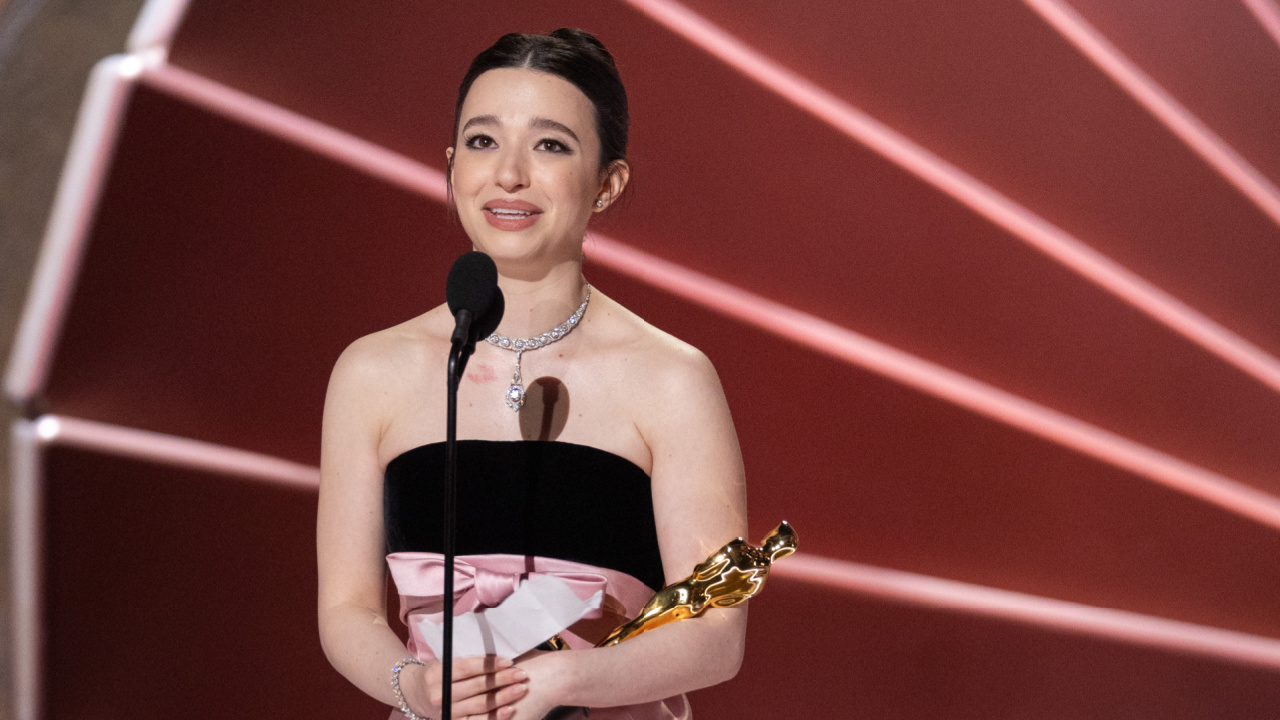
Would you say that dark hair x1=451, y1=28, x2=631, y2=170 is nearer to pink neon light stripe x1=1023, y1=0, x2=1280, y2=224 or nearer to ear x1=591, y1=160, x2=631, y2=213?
ear x1=591, y1=160, x2=631, y2=213

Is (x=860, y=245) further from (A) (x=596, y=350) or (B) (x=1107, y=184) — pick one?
(A) (x=596, y=350)

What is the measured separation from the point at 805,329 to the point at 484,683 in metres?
0.99

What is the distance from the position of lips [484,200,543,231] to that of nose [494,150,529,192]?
18 millimetres

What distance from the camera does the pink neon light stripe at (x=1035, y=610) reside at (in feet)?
6.10

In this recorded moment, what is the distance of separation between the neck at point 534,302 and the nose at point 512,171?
0.35ft

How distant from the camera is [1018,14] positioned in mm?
2178

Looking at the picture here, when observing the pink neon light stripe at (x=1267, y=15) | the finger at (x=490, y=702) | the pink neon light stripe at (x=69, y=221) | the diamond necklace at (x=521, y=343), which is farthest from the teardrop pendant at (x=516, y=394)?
the pink neon light stripe at (x=1267, y=15)

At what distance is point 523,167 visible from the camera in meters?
1.28

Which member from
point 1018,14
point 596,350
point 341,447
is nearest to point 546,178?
point 596,350

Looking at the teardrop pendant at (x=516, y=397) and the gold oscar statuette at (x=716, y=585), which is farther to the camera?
the teardrop pendant at (x=516, y=397)

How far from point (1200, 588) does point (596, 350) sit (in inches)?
57.3

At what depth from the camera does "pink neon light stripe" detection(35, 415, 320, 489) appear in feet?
4.66

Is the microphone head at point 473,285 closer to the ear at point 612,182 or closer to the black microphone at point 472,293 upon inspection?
the black microphone at point 472,293

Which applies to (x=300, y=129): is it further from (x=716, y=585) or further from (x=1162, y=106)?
(x=1162, y=106)
